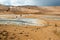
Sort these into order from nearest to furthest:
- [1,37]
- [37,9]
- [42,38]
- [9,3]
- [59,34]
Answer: [1,37], [42,38], [59,34], [37,9], [9,3]

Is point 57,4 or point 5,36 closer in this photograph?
point 5,36

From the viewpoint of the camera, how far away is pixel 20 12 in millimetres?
17578

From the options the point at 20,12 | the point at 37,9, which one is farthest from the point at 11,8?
the point at 37,9

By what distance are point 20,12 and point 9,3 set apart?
15.0ft

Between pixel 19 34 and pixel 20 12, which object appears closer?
pixel 19 34

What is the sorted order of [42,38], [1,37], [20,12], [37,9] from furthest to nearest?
[37,9] < [20,12] < [42,38] < [1,37]

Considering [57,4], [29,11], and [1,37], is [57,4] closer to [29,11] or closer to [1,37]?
[29,11]

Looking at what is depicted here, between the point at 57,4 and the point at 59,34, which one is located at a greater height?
the point at 59,34

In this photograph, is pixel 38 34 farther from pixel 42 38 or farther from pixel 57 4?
pixel 57 4

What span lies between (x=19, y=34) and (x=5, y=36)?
0.79 m

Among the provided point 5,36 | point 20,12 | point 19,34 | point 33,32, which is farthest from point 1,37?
point 20,12

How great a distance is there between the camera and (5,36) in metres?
7.50

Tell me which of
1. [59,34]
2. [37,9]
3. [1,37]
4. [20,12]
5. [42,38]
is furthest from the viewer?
[37,9]

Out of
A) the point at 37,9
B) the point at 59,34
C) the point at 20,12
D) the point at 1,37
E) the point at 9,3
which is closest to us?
the point at 1,37
